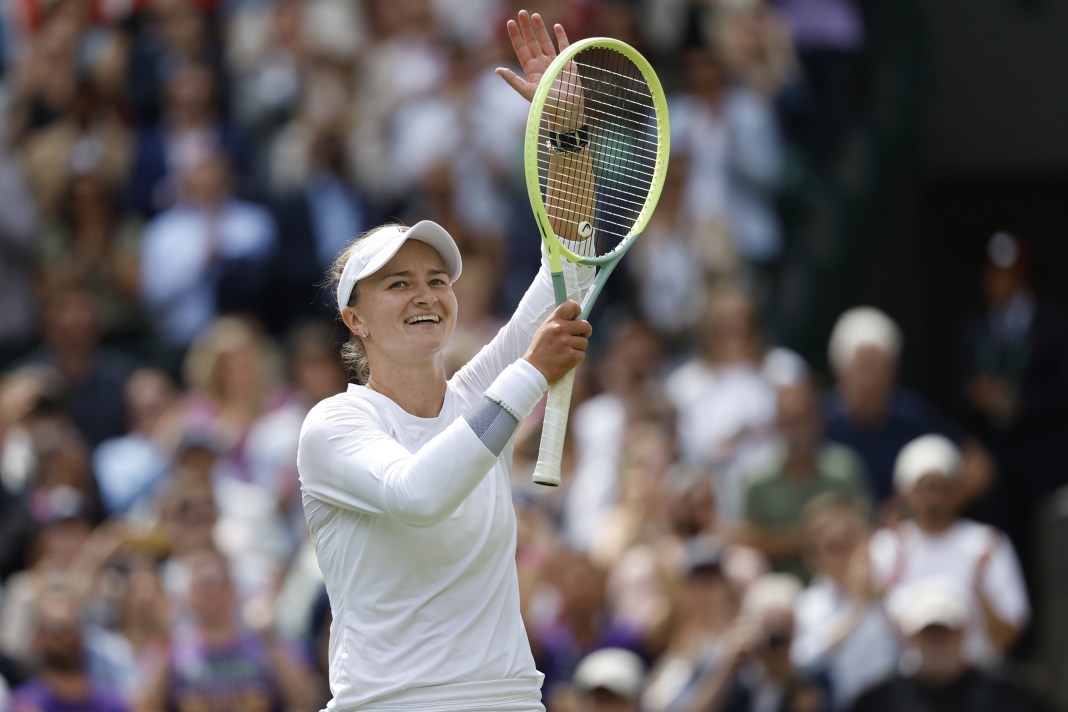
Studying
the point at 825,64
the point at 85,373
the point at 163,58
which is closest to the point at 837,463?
the point at 825,64

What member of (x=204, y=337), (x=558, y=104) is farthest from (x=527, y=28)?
(x=204, y=337)

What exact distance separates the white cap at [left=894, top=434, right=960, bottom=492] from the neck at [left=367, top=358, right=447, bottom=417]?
4.06 meters

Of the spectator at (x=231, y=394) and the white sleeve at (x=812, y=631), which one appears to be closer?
the white sleeve at (x=812, y=631)

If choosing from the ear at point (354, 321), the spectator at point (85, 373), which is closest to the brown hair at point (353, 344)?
the ear at point (354, 321)

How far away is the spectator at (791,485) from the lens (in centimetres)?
830

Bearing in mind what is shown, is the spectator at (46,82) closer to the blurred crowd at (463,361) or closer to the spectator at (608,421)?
the blurred crowd at (463,361)

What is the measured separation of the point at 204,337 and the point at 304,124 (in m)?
1.45

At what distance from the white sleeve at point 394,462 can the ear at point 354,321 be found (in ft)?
0.63

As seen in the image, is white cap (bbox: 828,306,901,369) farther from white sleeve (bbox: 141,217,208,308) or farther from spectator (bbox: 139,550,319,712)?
white sleeve (bbox: 141,217,208,308)

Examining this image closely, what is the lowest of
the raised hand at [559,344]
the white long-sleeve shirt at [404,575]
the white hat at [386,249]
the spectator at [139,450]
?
the spectator at [139,450]

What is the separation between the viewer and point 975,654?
7.56 meters

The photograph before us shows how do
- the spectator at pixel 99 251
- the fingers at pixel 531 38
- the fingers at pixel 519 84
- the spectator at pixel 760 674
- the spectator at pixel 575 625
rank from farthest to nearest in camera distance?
the spectator at pixel 99 251
the spectator at pixel 575 625
the spectator at pixel 760 674
the fingers at pixel 531 38
the fingers at pixel 519 84

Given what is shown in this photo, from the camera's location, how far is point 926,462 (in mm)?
7891

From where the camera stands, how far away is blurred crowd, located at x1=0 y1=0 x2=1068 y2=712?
7.55 metres
